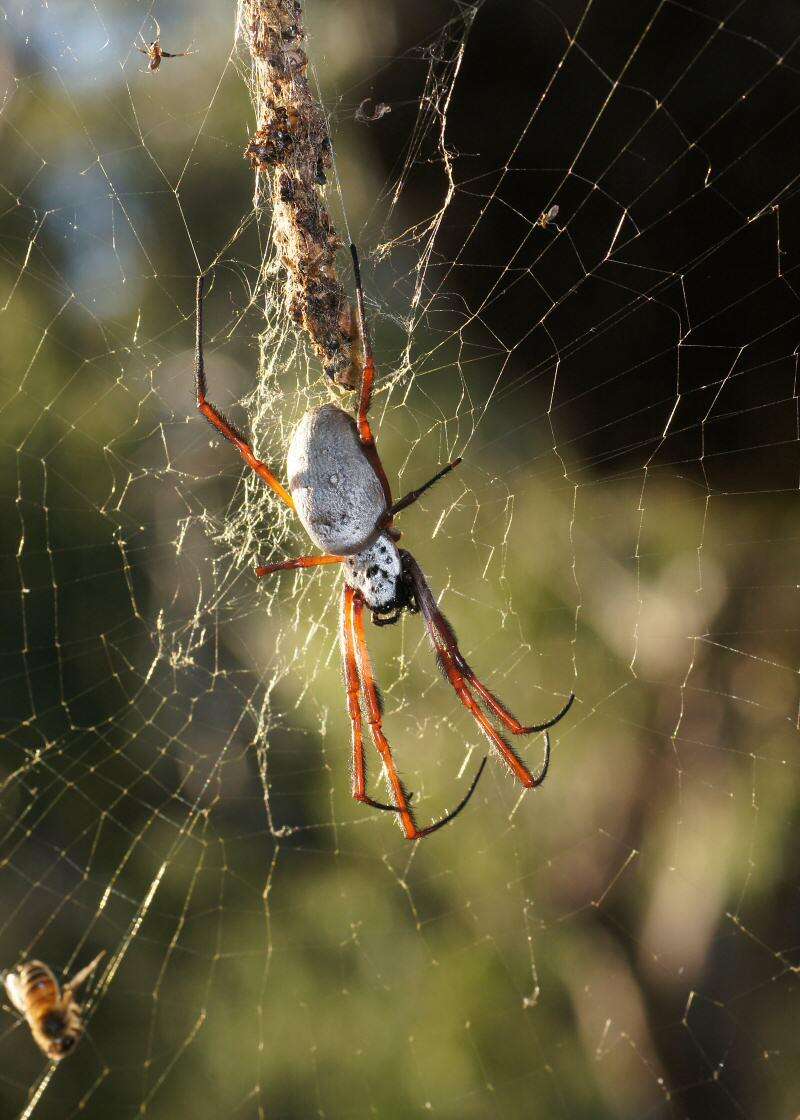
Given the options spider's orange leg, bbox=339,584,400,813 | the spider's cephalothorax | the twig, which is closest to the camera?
the twig

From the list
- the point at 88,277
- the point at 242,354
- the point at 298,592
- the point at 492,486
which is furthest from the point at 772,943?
the point at 88,277

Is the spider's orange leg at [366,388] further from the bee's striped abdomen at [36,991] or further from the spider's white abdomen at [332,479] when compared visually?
the bee's striped abdomen at [36,991]

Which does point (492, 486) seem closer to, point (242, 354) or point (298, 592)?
point (298, 592)

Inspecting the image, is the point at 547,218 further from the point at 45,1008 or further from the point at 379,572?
the point at 45,1008

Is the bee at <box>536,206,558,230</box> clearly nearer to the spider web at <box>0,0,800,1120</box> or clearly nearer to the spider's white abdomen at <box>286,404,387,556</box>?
the spider web at <box>0,0,800,1120</box>

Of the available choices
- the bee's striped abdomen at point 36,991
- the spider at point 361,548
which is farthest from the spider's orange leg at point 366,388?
the bee's striped abdomen at point 36,991

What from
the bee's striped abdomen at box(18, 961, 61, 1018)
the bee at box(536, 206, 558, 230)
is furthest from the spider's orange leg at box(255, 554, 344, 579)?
the bee's striped abdomen at box(18, 961, 61, 1018)
